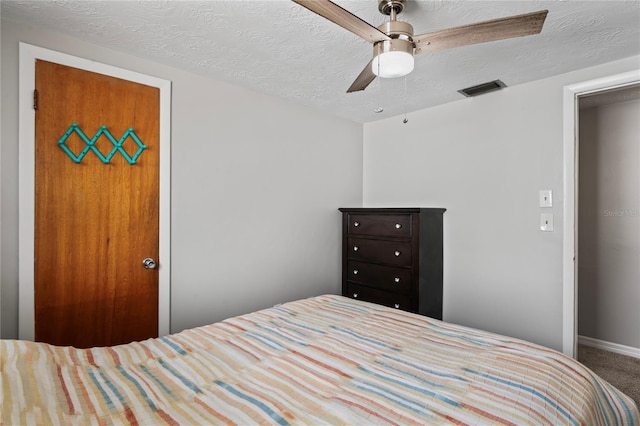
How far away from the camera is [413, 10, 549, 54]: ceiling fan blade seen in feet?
4.14

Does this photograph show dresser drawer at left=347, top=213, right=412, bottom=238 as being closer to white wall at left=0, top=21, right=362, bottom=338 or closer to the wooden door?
white wall at left=0, top=21, right=362, bottom=338

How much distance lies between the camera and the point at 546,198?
2514 mm

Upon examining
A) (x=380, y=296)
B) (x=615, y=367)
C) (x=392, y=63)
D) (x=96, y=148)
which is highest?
(x=392, y=63)

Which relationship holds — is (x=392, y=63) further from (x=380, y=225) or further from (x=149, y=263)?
(x=149, y=263)

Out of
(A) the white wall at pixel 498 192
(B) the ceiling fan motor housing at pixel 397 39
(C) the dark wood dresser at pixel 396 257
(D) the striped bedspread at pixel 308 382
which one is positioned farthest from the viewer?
(C) the dark wood dresser at pixel 396 257

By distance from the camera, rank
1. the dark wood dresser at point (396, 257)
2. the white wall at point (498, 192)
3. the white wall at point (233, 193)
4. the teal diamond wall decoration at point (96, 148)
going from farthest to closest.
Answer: the dark wood dresser at point (396, 257) → the white wall at point (498, 192) → the teal diamond wall decoration at point (96, 148) → the white wall at point (233, 193)

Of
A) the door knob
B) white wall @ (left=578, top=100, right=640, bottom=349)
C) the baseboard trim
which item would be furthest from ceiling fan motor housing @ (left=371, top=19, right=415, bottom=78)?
the baseboard trim

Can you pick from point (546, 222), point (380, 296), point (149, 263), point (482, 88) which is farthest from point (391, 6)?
point (380, 296)

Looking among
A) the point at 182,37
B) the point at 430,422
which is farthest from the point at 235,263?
the point at 430,422

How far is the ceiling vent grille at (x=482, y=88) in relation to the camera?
2617mm

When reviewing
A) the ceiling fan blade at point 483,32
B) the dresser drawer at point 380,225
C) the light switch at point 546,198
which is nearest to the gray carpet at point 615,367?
the light switch at point 546,198

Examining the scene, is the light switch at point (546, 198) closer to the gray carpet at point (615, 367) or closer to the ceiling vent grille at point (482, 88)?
the ceiling vent grille at point (482, 88)

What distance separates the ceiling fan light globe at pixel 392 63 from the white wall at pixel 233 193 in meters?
1.49

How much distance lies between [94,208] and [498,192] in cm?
292
